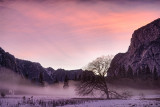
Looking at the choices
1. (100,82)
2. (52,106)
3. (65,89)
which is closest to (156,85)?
(65,89)

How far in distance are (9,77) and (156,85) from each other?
113 metres

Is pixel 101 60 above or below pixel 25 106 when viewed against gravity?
above

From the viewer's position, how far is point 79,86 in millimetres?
60094

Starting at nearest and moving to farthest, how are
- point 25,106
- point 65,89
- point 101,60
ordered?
1. point 25,106
2. point 101,60
3. point 65,89

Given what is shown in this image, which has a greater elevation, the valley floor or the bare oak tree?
the bare oak tree

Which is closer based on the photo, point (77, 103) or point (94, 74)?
point (77, 103)

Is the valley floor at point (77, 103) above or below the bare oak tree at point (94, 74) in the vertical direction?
below

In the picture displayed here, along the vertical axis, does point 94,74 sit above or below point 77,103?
above

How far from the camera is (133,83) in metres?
157

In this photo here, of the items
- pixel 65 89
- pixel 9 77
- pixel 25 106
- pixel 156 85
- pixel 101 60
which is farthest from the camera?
pixel 9 77

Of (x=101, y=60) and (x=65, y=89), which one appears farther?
(x=65, y=89)

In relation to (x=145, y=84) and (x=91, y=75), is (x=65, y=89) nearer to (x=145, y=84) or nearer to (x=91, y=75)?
(x=145, y=84)

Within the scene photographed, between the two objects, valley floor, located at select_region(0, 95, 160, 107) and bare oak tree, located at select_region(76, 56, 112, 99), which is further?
bare oak tree, located at select_region(76, 56, 112, 99)

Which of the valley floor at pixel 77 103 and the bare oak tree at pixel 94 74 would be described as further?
the bare oak tree at pixel 94 74
